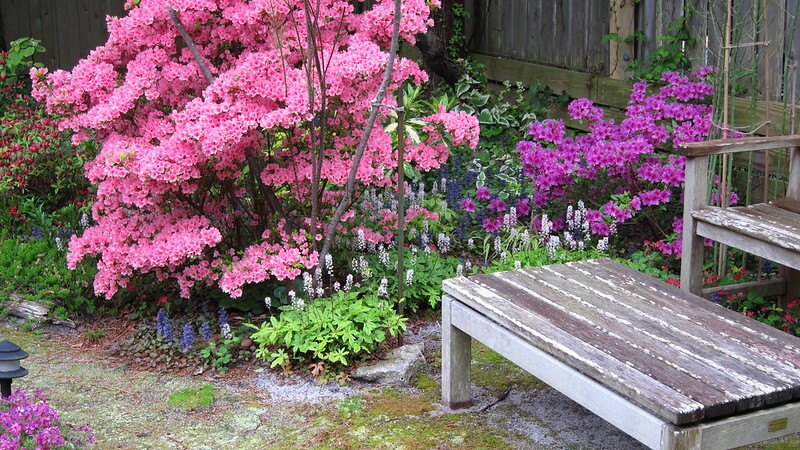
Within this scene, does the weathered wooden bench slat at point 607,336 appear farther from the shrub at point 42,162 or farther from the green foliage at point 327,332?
the shrub at point 42,162

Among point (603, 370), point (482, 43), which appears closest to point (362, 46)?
point (603, 370)

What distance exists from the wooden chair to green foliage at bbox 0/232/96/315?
2995 millimetres

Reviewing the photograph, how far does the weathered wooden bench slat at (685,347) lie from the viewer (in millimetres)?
2717

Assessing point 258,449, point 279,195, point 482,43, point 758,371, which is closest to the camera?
point 758,371

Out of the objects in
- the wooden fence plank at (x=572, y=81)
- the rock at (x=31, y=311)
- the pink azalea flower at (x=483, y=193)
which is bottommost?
the rock at (x=31, y=311)

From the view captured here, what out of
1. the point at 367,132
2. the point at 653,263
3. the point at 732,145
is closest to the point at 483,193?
the point at 653,263

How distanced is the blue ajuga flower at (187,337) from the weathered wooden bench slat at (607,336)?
1477 mm

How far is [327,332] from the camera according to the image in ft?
13.6

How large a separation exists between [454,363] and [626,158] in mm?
2046

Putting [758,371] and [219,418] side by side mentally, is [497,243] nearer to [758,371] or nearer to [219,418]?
[219,418]

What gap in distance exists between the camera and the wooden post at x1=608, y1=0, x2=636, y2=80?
6.67 metres

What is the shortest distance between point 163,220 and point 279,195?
0.74m

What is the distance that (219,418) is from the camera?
383 centimetres

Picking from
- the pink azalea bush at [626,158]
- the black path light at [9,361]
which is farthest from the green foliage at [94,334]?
the pink azalea bush at [626,158]
